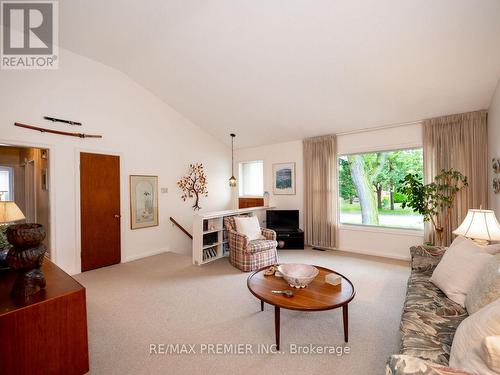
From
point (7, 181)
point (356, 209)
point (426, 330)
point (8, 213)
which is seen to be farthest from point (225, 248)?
point (7, 181)

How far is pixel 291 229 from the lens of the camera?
5.39m

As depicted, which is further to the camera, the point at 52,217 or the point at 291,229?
the point at 291,229

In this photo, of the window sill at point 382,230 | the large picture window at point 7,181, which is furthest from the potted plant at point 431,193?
the large picture window at point 7,181

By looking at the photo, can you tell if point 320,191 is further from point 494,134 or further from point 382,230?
point 494,134

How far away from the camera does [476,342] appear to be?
3.59 ft

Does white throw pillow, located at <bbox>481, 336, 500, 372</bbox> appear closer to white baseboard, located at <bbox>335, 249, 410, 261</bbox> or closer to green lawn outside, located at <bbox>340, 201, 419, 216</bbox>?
white baseboard, located at <bbox>335, 249, 410, 261</bbox>

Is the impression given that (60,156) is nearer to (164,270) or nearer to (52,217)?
(52,217)

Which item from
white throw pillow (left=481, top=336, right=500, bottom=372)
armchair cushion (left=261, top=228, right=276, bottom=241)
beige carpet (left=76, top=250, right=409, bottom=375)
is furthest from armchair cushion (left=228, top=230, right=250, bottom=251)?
white throw pillow (left=481, top=336, right=500, bottom=372)

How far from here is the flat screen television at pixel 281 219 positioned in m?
5.50

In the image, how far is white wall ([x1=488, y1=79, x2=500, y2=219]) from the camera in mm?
2898

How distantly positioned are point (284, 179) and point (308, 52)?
10.7ft


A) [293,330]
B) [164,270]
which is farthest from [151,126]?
[293,330]

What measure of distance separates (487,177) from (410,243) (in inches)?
61.7

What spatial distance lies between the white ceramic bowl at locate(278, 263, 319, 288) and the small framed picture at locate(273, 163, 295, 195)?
11.1 ft
